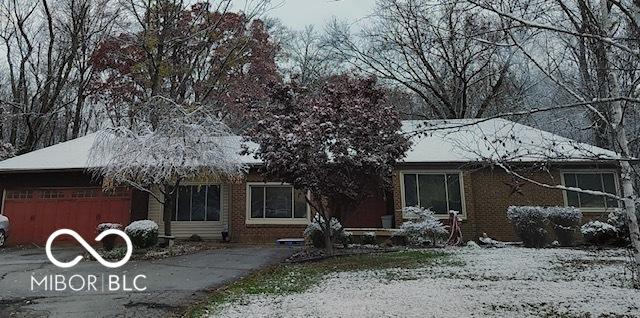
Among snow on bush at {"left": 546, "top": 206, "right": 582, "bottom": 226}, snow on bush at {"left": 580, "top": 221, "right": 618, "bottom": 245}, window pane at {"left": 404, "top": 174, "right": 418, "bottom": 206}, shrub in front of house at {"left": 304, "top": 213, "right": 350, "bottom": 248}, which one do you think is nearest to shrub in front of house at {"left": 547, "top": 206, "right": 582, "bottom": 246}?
snow on bush at {"left": 546, "top": 206, "right": 582, "bottom": 226}

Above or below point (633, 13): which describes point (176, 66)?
above

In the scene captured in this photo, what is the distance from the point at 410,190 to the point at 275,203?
4.73m

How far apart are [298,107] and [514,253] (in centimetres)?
640

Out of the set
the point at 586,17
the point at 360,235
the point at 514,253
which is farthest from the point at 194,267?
the point at 586,17

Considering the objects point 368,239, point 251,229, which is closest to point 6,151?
point 251,229

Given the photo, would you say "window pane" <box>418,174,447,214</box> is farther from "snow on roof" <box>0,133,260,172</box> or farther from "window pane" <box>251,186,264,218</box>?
"snow on roof" <box>0,133,260,172</box>

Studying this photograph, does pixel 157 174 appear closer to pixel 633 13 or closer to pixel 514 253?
pixel 514 253

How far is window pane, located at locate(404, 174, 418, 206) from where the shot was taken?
15.4 m

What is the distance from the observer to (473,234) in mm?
14961

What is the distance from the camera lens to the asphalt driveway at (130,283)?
20.5 ft

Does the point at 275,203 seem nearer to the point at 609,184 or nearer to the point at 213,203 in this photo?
the point at 213,203

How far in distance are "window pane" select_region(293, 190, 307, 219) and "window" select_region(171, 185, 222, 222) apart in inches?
114

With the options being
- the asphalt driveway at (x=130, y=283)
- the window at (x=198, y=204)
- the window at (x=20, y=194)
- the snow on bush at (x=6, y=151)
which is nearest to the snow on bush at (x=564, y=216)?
the asphalt driveway at (x=130, y=283)

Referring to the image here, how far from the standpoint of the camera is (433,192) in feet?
50.6
